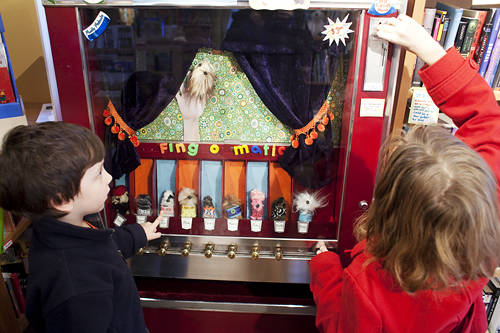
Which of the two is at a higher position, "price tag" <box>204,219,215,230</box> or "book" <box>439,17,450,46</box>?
"book" <box>439,17,450,46</box>

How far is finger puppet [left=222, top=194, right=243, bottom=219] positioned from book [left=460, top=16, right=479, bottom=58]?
3.69ft

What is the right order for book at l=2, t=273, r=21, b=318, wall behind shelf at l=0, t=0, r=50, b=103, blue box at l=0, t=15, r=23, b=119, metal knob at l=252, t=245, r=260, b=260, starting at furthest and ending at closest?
wall behind shelf at l=0, t=0, r=50, b=103, book at l=2, t=273, r=21, b=318, metal knob at l=252, t=245, r=260, b=260, blue box at l=0, t=15, r=23, b=119

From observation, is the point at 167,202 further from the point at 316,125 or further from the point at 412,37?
the point at 412,37

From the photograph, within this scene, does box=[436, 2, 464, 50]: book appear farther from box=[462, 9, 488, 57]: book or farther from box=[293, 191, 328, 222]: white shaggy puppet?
box=[293, 191, 328, 222]: white shaggy puppet

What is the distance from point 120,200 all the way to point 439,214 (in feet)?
4.26

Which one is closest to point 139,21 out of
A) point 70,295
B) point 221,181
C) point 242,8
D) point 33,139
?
point 242,8

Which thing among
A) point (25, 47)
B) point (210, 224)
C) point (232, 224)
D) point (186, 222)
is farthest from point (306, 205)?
point (25, 47)

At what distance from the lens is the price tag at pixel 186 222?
1539mm

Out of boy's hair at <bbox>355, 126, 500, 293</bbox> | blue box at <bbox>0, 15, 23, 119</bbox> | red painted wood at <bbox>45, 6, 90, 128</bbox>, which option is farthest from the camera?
blue box at <bbox>0, 15, 23, 119</bbox>

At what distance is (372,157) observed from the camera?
1.33 metres

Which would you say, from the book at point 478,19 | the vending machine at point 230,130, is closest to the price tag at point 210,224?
the vending machine at point 230,130

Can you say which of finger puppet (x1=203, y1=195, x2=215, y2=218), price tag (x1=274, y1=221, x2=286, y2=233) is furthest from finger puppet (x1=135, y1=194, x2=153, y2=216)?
price tag (x1=274, y1=221, x2=286, y2=233)

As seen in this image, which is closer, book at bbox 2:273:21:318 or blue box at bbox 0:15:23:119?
blue box at bbox 0:15:23:119

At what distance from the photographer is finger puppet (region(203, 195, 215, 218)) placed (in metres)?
1.54
